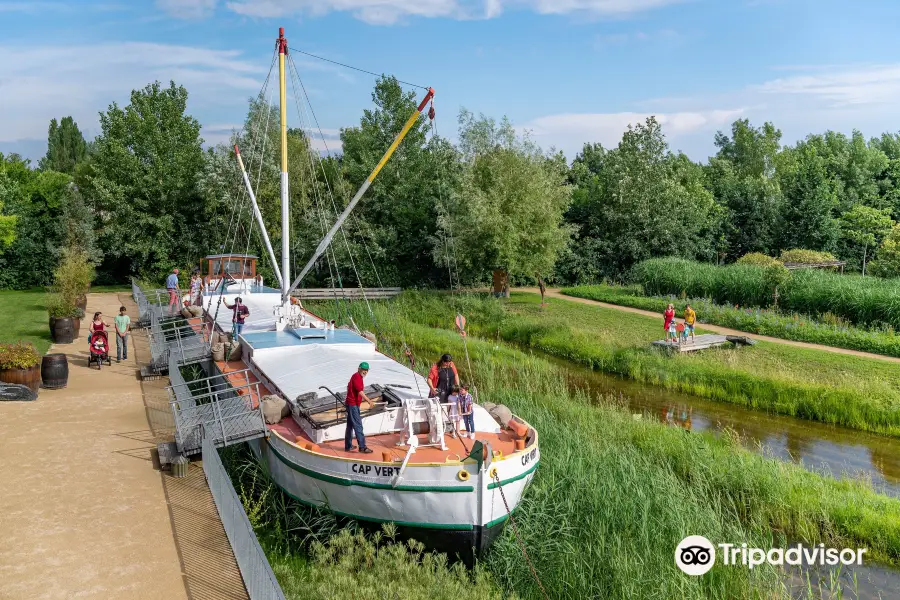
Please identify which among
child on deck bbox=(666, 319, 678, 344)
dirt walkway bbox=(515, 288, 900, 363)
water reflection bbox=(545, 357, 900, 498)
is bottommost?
water reflection bbox=(545, 357, 900, 498)

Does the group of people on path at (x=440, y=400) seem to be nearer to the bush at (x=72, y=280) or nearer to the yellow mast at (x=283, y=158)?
the yellow mast at (x=283, y=158)

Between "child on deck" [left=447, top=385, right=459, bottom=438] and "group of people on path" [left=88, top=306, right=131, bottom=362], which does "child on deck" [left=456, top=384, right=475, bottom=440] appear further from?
"group of people on path" [left=88, top=306, right=131, bottom=362]

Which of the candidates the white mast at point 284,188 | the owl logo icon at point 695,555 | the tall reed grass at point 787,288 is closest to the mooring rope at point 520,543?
the owl logo icon at point 695,555

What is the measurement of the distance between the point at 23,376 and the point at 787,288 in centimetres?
3101

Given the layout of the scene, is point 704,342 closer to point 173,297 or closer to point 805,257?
point 173,297

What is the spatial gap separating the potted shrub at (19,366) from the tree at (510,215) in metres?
20.9

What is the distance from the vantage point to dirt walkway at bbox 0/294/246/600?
8.37 metres

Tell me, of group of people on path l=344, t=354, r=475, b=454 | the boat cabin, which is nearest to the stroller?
the boat cabin

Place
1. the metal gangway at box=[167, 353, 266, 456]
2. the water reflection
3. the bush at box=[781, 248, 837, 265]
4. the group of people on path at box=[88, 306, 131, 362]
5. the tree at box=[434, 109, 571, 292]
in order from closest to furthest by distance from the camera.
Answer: the metal gangway at box=[167, 353, 266, 456] < the water reflection < the group of people on path at box=[88, 306, 131, 362] < the tree at box=[434, 109, 571, 292] < the bush at box=[781, 248, 837, 265]

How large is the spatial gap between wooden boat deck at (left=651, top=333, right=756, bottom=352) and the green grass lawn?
69.5 feet

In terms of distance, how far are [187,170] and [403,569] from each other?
39.2m

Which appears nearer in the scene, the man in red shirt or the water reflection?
the man in red shirt

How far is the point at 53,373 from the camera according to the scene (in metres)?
17.0

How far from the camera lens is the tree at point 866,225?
4544 cm
